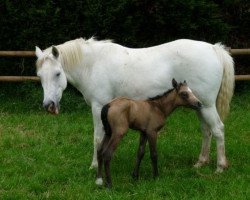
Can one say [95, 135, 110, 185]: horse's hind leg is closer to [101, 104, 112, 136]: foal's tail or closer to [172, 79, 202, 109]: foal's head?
[101, 104, 112, 136]: foal's tail

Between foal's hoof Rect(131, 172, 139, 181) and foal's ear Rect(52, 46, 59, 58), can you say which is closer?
foal's hoof Rect(131, 172, 139, 181)

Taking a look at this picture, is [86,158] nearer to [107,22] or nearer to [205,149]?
[205,149]

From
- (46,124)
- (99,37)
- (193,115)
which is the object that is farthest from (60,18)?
(193,115)

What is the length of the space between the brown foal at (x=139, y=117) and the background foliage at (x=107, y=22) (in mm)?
4374

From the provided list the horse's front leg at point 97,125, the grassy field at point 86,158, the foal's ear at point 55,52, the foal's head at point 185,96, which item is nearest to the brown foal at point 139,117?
the foal's head at point 185,96

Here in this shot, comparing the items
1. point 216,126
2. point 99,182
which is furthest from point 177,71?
point 99,182

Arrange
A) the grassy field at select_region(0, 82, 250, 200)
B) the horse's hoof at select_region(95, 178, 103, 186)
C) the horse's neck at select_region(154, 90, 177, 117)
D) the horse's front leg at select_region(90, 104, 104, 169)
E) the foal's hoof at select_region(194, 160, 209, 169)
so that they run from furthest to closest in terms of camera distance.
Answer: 1. the foal's hoof at select_region(194, 160, 209, 169)
2. the horse's front leg at select_region(90, 104, 104, 169)
3. the horse's neck at select_region(154, 90, 177, 117)
4. the horse's hoof at select_region(95, 178, 103, 186)
5. the grassy field at select_region(0, 82, 250, 200)

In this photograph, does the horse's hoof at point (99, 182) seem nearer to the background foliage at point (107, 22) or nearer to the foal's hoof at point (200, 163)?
the foal's hoof at point (200, 163)

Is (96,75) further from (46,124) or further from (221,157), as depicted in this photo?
(46,124)

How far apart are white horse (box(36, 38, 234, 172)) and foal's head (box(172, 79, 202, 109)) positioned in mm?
322

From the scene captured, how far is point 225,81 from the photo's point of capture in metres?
6.40

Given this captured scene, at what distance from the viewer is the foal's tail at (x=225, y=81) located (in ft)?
20.8

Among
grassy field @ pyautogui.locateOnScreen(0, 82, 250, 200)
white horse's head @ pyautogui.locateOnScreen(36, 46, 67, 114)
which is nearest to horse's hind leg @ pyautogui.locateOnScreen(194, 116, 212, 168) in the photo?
grassy field @ pyautogui.locateOnScreen(0, 82, 250, 200)

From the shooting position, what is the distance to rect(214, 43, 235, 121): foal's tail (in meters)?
6.34
